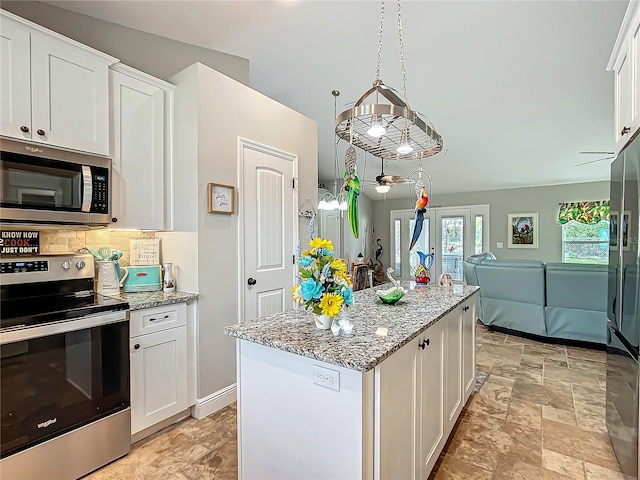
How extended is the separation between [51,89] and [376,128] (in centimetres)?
188

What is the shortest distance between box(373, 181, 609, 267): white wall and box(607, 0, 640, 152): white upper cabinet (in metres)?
5.67

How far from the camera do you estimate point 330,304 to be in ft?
4.37

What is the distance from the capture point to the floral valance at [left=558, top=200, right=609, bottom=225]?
6324 mm

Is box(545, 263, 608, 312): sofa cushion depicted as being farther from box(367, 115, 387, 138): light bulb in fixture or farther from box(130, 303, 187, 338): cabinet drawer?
box(130, 303, 187, 338): cabinet drawer

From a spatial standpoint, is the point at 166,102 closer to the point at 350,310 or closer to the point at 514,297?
the point at 350,310

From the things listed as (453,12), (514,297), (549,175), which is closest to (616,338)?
(514,297)

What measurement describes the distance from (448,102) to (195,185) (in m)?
3.58

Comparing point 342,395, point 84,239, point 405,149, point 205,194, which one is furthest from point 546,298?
point 84,239

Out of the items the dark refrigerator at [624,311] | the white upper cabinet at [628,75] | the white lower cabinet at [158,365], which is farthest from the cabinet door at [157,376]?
the white upper cabinet at [628,75]

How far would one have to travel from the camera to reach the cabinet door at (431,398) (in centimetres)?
155

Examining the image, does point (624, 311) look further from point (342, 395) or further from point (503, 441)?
point (342, 395)

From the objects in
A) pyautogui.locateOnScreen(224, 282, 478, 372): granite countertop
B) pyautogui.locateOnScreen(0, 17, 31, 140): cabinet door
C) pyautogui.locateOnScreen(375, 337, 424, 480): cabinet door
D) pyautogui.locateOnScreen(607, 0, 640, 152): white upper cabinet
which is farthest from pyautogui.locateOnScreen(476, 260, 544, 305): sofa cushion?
pyautogui.locateOnScreen(0, 17, 31, 140): cabinet door

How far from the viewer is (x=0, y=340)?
146cm

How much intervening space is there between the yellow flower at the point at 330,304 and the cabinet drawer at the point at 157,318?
135 centimetres
